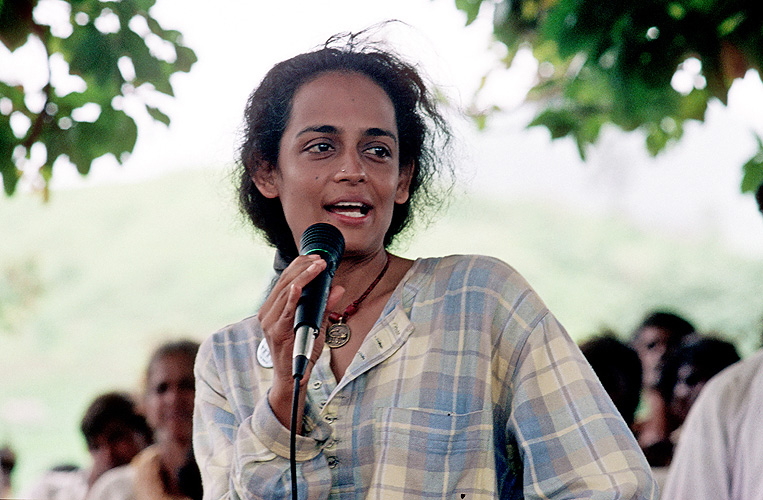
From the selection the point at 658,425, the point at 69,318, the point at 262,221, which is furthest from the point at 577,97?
the point at 69,318

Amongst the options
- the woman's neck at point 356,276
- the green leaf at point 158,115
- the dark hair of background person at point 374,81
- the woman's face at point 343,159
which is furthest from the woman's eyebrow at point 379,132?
the green leaf at point 158,115

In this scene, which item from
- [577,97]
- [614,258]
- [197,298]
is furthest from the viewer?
[614,258]

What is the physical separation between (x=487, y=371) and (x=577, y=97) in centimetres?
308

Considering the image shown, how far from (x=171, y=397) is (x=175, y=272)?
7.44 meters

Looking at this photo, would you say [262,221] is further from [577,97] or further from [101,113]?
[577,97]

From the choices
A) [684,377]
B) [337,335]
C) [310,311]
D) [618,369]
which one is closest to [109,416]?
[618,369]

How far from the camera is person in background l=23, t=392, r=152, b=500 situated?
176 inches

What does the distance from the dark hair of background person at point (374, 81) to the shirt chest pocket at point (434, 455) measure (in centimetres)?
56

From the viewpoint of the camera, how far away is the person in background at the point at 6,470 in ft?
17.2

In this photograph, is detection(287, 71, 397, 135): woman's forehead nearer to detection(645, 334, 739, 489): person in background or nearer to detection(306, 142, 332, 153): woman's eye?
detection(306, 142, 332, 153): woman's eye

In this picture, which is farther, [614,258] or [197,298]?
[614,258]

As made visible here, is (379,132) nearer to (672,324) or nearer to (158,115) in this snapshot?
(158,115)

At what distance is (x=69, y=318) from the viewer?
11.0 meters

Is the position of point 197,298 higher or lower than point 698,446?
higher
